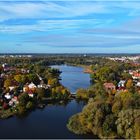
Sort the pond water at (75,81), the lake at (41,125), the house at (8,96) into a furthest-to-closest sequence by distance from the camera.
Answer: the pond water at (75,81) < the house at (8,96) < the lake at (41,125)

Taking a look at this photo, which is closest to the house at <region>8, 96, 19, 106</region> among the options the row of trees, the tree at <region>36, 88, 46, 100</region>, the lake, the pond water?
the lake

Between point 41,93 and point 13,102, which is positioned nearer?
point 13,102

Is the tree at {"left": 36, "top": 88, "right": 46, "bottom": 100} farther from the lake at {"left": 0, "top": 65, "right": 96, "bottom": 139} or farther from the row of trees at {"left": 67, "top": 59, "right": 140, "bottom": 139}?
the row of trees at {"left": 67, "top": 59, "right": 140, "bottom": 139}

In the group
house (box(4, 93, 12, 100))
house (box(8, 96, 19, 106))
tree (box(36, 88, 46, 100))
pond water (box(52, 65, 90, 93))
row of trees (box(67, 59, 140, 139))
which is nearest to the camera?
row of trees (box(67, 59, 140, 139))

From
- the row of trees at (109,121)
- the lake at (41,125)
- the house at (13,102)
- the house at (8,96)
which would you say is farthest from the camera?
the house at (8,96)

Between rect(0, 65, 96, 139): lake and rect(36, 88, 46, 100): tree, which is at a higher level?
rect(36, 88, 46, 100): tree

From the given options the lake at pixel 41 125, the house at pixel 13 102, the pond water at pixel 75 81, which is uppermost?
the pond water at pixel 75 81

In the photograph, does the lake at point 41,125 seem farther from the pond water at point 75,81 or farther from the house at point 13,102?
the pond water at point 75,81

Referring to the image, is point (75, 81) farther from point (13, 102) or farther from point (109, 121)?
point (109, 121)

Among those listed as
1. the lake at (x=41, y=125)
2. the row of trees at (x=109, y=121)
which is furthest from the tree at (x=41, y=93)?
the row of trees at (x=109, y=121)

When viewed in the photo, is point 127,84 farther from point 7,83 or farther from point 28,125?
point 28,125

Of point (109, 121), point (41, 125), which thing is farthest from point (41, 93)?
point (109, 121)
